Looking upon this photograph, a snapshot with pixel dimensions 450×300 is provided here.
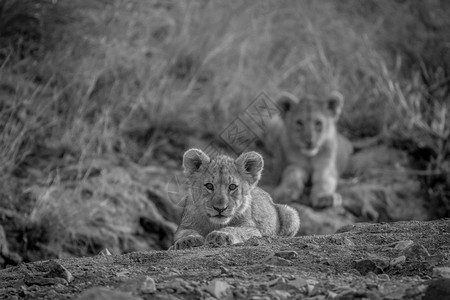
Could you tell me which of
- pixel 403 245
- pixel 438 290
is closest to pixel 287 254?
pixel 403 245

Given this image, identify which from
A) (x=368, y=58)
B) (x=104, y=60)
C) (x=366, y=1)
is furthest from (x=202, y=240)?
(x=366, y=1)

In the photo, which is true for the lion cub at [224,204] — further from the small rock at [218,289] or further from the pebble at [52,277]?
the small rock at [218,289]

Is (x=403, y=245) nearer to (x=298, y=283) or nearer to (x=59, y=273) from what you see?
(x=298, y=283)

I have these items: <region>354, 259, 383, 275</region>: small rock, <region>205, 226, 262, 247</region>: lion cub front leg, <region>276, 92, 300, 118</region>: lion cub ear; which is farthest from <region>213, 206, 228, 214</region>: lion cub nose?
<region>276, 92, 300, 118</region>: lion cub ear

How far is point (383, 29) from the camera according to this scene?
14.6 m

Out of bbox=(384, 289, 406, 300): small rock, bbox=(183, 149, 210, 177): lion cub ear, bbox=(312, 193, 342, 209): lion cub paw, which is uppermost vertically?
bbox=(183, 149, 210, 177): lion cub ear

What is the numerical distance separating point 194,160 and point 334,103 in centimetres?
494

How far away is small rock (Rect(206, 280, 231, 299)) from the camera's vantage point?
177 inches

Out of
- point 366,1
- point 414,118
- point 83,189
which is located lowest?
point 83,189

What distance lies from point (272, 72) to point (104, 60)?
3.74 meters

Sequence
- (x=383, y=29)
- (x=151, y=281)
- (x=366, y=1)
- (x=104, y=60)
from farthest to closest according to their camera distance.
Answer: (x=366, y=1), (x=383, y=29), (x=104, y=60), (x=151, y=281)

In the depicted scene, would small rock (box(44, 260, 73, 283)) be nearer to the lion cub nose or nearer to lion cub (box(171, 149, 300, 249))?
lion cub (box(171, 149, 300, 249))

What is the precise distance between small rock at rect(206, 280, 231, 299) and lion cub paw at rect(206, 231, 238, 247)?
5.99ft

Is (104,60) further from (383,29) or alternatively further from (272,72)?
(383,29)
